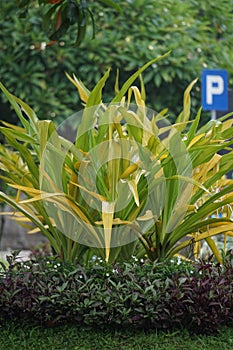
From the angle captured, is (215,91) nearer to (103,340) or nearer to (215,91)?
(215,91)

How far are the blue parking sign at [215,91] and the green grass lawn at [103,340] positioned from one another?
12.4 feet

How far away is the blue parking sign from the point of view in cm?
712

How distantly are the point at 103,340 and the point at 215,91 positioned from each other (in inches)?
160

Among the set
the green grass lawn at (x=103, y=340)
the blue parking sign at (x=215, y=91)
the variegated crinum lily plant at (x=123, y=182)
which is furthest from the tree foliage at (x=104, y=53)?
the green grass lawn at (x=103, y=340)

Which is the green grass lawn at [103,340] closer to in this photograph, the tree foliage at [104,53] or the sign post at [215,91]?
the sign post at [215,91]

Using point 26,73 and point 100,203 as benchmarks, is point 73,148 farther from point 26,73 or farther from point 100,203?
point 26,73

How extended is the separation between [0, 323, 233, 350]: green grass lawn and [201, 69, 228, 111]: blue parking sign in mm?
3792

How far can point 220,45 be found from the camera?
9508 millimetres

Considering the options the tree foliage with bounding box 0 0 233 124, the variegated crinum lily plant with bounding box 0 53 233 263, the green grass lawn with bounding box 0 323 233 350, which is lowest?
the green grass lawn with bounding box 0 323 233 350

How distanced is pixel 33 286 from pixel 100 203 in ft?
2.11

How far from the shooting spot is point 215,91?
7.13 meters

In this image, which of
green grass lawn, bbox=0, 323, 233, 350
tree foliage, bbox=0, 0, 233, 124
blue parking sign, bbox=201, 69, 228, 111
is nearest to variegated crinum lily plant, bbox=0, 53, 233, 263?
green grass lawn, bbox=0, 323, 233, 350

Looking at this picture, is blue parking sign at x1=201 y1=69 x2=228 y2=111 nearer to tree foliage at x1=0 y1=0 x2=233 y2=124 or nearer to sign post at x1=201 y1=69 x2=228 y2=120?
sign post at x1=201 y1=69 x2=228 y2=120

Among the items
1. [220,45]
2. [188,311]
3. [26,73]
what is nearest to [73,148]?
[188,311]
